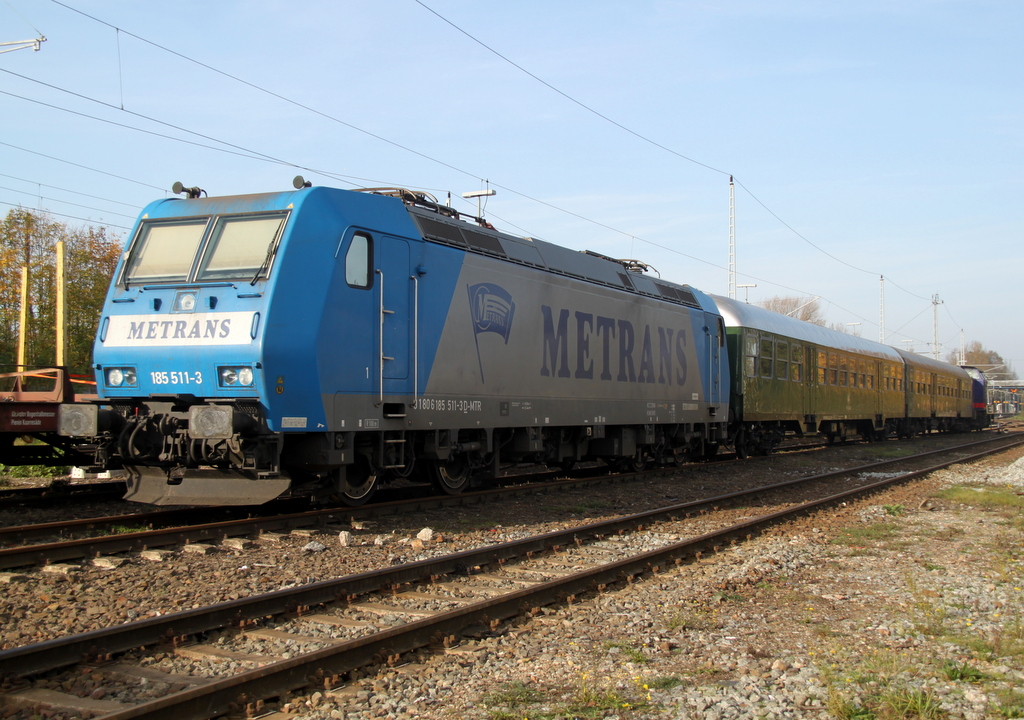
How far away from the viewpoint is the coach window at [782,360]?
70.1 ft

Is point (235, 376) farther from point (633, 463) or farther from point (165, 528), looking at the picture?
point (633, 463)

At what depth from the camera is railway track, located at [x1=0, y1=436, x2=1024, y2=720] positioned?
422 centimetres

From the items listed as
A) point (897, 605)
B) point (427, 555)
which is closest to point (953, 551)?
point (897, 605)

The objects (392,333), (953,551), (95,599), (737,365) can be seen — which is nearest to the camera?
(95,599)

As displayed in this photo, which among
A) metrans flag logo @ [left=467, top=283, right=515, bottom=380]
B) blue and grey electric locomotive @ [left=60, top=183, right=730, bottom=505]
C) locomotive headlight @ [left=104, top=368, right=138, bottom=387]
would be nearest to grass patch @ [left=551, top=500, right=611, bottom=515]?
blue and grey electric locomotive @ [left=60, top=183, right=730, bottom=505]

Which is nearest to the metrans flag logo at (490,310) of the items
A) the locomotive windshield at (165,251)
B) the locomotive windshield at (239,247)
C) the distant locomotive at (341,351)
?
the distant locomotive at (341,351)

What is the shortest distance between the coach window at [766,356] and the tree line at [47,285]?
58.7ft

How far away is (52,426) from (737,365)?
47.6ft

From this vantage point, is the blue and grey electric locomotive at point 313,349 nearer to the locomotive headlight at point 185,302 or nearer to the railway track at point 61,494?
the locomotive headlight at point 185,302

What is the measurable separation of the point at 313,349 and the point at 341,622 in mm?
3582

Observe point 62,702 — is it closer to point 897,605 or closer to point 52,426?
point 897,605

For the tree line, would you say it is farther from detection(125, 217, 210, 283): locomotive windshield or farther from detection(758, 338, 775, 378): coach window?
detection(758, 338, 775, 378): coach window

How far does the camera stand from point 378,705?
4363 millimetres

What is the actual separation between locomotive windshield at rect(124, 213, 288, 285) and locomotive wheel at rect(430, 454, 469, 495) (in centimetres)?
405
